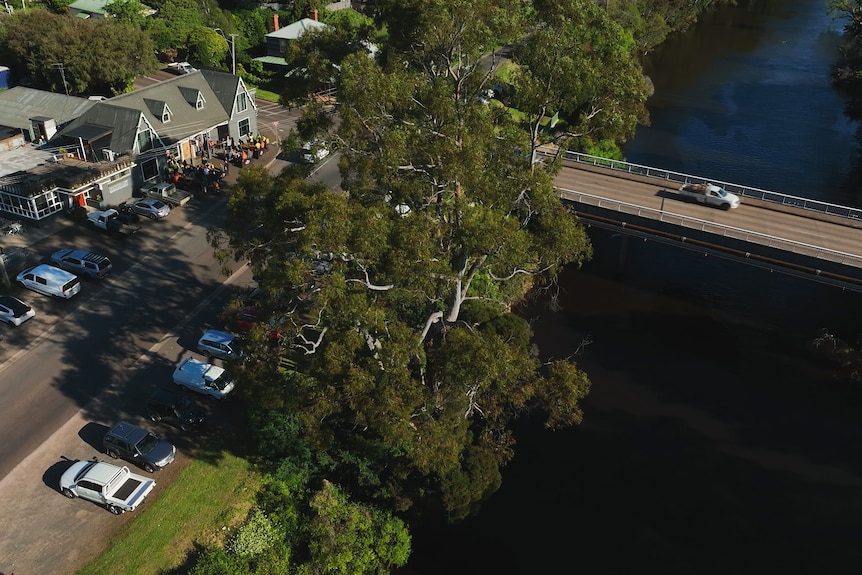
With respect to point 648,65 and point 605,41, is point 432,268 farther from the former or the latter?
point 648,65

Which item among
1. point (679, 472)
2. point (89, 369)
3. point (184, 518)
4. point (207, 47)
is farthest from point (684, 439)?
point (207, 47)

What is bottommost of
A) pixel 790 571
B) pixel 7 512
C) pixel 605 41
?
pixel 790 571

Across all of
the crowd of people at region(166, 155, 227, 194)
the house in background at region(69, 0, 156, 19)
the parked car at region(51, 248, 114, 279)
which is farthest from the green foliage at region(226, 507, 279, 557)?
the house in background at region(69, 0, 156, 19)

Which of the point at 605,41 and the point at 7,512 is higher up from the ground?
the point at 605,41

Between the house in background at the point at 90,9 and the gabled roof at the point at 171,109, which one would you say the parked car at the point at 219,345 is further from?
the house in background at the point at 90,9

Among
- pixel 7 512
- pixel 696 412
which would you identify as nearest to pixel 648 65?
pixel 696 412

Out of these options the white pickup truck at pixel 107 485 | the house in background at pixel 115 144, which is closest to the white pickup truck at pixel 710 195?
the white pickup truck at pixel 107 485
